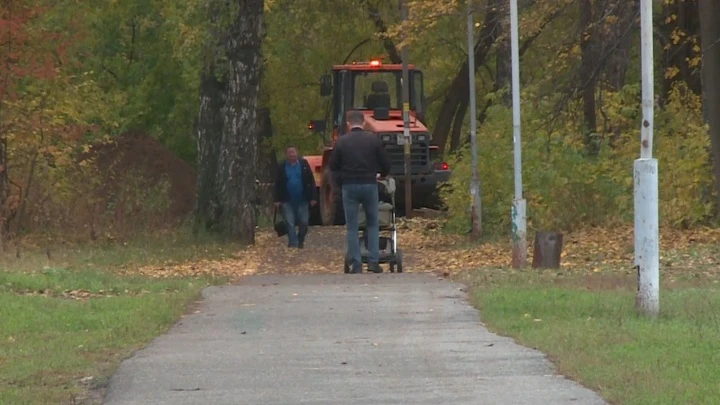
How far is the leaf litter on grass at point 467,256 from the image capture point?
62.0 feet

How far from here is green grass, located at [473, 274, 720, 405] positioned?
29.3ft

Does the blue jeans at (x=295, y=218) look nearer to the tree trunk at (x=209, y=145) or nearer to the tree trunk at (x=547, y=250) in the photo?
the tree trunk at (x=209, y=145)

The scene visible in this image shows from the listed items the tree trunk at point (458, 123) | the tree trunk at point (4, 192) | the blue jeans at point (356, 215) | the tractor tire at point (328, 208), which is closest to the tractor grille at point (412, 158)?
the tractor tire at point (328, 208)

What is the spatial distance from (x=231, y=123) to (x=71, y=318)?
43.2 feet

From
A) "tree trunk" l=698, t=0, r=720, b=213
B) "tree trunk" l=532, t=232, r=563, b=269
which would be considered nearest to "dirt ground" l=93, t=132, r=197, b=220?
"tree trunk" l=698, t=0, r=720, b=213

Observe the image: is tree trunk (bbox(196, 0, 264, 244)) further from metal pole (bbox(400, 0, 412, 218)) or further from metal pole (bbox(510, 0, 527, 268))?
metal pole (bbox(510, 0, 527, 268))

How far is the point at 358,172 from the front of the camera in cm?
1873

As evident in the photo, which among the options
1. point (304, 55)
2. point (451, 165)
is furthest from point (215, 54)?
point (304, 55)

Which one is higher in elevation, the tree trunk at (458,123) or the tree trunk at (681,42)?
the tree trunk at (681,42)

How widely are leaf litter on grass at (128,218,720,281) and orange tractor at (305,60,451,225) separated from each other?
16.1 feet

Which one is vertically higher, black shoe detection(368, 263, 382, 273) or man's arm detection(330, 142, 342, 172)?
man's arm detection(330, 142, 342, 172)

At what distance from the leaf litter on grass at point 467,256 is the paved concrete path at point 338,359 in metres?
4.28

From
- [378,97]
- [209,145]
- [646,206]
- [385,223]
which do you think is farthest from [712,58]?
[378,97]

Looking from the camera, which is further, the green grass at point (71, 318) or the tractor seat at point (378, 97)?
the tractor seat at point (378, 97)
